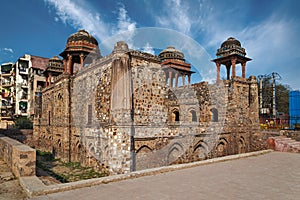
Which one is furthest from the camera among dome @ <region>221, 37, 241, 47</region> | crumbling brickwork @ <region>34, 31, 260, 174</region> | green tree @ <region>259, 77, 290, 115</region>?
green tree @ <region>259, 77, 290, 115</region>

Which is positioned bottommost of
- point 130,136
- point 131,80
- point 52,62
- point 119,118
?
point 130,136

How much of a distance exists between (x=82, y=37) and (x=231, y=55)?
38.9 ft

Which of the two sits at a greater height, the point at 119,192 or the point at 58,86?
the point at 58,86

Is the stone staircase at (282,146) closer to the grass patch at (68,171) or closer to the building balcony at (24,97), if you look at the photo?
the grass patch at (68,171)

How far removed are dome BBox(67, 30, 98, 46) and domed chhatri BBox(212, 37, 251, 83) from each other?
1032cm

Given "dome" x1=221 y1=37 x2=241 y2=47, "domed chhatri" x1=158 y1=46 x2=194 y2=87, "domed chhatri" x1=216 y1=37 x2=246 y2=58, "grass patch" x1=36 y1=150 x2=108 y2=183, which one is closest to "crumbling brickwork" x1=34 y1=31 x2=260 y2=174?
"domed chhatri" x1=158 y1=46 x2=194 y2=87

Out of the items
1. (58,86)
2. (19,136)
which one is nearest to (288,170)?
(58,86)

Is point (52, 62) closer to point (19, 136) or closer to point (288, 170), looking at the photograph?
point (19, 136)

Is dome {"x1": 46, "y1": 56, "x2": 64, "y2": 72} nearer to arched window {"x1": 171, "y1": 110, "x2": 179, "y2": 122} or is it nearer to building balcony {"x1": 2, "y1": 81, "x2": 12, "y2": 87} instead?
arched window {"x1": 171, "y1": 110, "x2": 179, "y2": 122}

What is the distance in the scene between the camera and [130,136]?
33.7 ft

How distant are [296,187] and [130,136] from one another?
6504mm

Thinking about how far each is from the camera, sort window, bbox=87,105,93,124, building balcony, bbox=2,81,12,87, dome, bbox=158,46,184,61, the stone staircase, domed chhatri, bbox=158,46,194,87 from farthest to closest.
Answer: building balcony, bbox=2,81,12,87 → dome, bbox=158,46,184,61 → domed chhatri, bbox=158,46,194,87 → window, bbox=87,105,93,124 → the stone staircase

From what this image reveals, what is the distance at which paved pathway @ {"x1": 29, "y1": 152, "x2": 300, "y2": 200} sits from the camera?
4.98 meters

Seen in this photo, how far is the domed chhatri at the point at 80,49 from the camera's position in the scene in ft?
55.7
